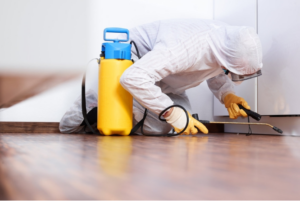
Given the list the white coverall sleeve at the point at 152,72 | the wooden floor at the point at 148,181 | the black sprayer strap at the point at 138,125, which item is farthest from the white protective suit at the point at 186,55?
the wooden floor at the point at 148,181

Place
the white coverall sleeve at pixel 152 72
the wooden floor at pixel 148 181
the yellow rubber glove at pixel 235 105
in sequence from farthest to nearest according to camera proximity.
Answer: the yellow rubber glove at pixel 235 105
the white coverall sleeve at pixel 152 72
the wooden floor at pixel 148 181

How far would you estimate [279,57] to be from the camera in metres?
1.46

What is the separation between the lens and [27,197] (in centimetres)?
22

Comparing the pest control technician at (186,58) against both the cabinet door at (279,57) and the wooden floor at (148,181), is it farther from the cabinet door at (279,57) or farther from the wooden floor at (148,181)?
the wooden floor at (148,181)

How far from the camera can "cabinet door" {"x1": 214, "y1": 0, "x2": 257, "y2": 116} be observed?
1.65 m

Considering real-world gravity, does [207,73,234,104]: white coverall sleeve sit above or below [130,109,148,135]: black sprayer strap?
above

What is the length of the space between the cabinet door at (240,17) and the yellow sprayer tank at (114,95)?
0.73 m

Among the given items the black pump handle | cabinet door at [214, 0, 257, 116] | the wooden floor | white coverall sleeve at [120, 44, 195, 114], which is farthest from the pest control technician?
the wooden floor

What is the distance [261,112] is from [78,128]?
0.95m

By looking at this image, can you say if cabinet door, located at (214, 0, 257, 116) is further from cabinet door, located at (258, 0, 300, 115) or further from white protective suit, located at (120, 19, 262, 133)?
white protective suit, located at (120, 19, 262, 133)

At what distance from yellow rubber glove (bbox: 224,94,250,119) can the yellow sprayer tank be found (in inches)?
21.6

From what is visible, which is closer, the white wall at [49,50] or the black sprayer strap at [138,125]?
the white wall at [49,50]

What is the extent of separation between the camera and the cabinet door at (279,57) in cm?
138

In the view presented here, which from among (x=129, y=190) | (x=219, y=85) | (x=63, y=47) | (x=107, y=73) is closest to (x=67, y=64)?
(x=63, y=47)
